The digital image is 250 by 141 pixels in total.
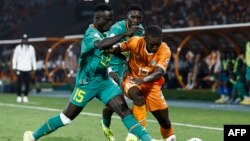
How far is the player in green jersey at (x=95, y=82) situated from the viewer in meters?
9.91

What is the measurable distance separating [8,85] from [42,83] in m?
4.53

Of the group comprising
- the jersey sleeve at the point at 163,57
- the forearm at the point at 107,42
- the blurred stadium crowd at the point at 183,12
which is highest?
the forearm at the point at 107,42

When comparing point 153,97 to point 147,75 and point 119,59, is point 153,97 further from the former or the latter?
point 119,59

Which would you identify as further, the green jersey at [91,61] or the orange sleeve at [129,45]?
the orange sleeve at [129,45]

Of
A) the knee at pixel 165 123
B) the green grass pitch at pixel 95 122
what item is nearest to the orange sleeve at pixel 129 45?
the knee at pixel 165 123

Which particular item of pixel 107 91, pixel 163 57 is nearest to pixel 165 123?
pixel 163 57

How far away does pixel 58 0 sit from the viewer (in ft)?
142

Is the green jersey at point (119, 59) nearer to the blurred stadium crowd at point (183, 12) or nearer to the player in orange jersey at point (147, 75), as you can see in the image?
the player in orange jersey at point (147, 75)

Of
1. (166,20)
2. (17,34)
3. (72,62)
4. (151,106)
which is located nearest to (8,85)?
(72,62)

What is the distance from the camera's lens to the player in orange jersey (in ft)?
34.7

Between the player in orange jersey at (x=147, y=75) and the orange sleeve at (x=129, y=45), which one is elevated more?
the orange sleeve at (x=129, y=45)

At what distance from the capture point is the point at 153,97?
35.4ft

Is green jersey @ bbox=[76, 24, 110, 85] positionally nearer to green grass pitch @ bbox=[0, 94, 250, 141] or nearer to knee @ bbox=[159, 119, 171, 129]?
knee @ bbox=[159, 119, 171, 129]

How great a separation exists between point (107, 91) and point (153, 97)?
94cm
